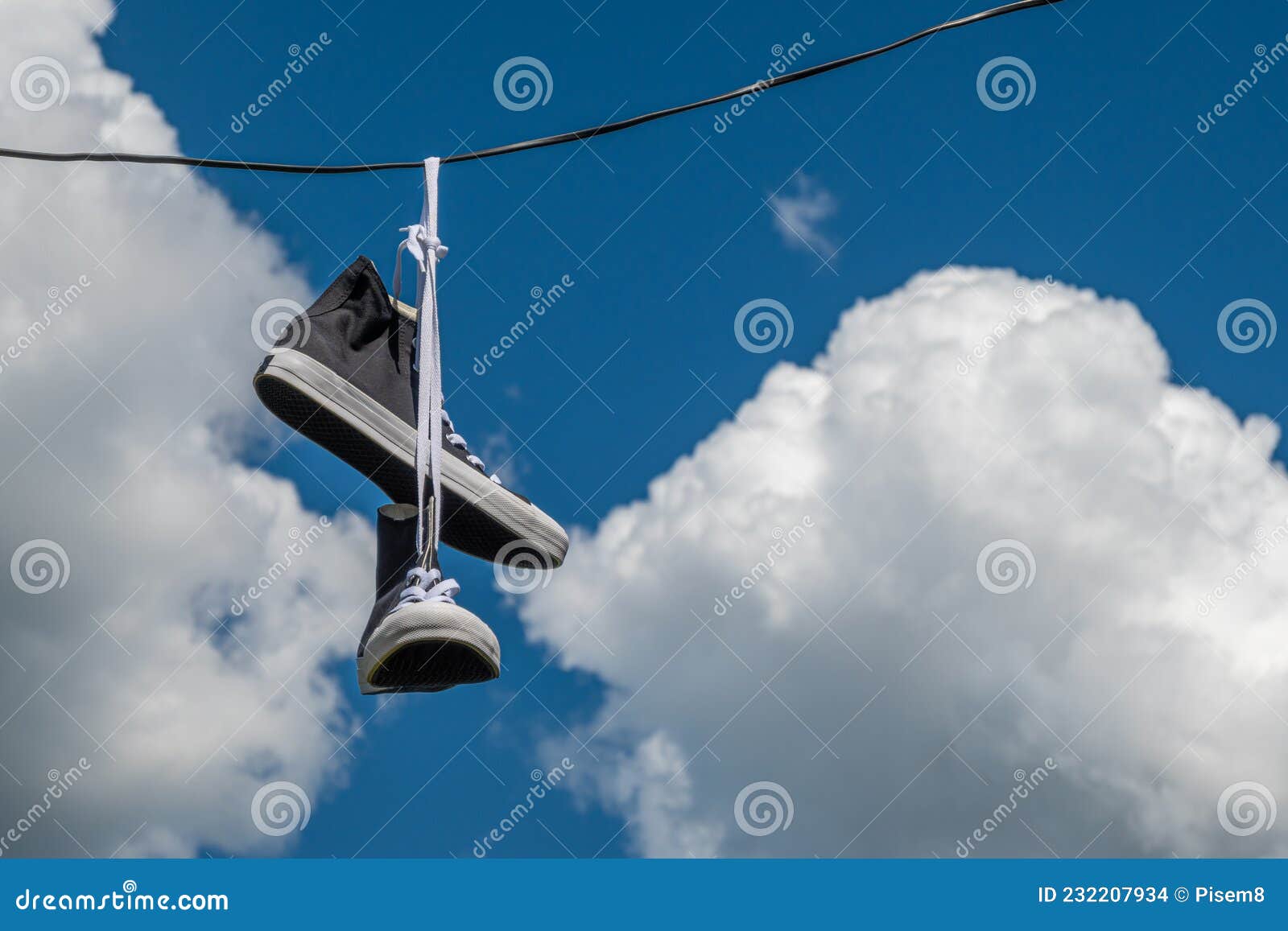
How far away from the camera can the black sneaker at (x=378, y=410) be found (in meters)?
5.03

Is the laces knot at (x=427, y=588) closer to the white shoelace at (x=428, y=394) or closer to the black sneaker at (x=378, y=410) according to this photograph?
the white shoelace at (x=428, y=394)

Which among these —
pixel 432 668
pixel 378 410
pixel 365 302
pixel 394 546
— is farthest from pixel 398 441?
pixel 432 668

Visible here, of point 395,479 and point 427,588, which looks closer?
point 427,588

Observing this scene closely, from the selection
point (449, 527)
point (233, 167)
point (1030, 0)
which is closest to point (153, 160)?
point (233, 167)

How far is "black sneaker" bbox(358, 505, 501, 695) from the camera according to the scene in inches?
169

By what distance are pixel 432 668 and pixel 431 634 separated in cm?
26

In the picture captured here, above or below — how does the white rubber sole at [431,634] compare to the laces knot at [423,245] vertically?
below

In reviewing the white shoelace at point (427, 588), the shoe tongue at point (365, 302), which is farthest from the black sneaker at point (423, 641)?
the shoe tongue at point (365, 302)

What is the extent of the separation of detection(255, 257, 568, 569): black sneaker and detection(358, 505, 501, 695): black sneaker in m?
0.46

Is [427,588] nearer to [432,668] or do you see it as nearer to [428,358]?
[432,668]

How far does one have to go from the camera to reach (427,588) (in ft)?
14.8

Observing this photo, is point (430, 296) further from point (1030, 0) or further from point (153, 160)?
point (1030, 0)

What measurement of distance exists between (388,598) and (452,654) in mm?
432

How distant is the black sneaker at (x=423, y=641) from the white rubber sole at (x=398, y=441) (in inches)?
17.3
